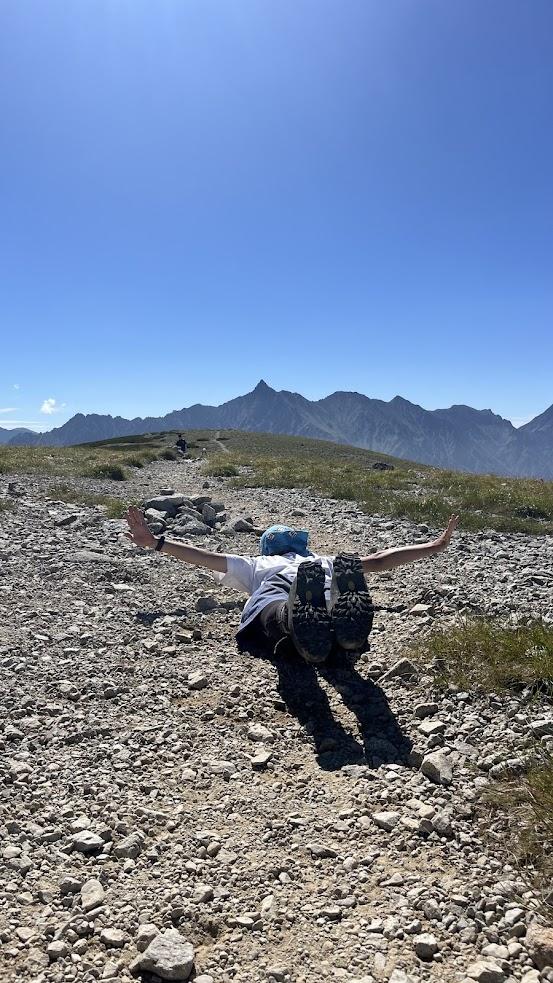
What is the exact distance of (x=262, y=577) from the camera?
23.2ft

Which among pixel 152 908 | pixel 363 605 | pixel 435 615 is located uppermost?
pixel 363 605

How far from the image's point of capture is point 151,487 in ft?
80.9

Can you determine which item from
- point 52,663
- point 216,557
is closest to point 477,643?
point 216,557

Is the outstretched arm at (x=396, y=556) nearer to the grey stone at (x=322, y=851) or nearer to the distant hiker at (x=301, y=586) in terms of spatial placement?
the distant hiker at (x=301, y=586)

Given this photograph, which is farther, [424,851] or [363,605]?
[363,605]

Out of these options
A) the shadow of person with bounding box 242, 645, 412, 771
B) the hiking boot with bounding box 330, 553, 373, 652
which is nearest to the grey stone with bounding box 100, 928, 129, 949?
the shadow of person with bounding box 242, 645, 412, 771

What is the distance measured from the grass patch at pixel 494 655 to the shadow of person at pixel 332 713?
31.0 inches

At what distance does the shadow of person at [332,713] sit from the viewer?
4.78m

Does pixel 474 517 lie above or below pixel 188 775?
above

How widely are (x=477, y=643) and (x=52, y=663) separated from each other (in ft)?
15.6

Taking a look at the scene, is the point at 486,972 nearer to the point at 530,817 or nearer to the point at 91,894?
the point at 530,817

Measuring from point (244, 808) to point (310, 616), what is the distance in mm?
1639

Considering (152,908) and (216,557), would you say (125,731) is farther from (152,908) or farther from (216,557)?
(216,557)

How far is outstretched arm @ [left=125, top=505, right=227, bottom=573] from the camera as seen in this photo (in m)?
7.22
